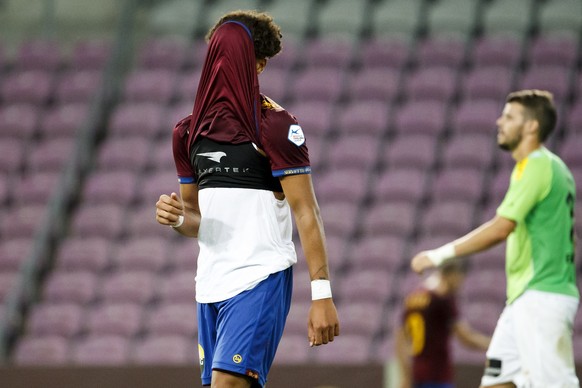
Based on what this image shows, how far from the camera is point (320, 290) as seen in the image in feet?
11.5

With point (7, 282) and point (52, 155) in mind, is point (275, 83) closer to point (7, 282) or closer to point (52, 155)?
point (52, 155)

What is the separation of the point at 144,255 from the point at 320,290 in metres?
6.99

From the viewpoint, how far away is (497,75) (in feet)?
35.5

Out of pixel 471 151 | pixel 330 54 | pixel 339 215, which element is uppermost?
pixel 330 54

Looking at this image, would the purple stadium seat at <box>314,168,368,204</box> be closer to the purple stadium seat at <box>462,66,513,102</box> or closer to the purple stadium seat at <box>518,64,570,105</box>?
the purple stadium seat at <box>462,66,513,102</box>

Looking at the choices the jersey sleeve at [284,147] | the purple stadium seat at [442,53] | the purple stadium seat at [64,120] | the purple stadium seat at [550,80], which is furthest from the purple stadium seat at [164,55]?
the jersey sleeve at [284,147]

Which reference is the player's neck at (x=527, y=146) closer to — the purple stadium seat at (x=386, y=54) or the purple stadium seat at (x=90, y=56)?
the purple stadium seat at (x=386, y=54)

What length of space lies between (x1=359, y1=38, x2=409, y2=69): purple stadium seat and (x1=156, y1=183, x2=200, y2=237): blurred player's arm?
759 centimetres

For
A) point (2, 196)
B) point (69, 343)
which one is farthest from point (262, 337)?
point (2, 196)

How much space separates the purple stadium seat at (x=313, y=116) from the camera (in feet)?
35.5

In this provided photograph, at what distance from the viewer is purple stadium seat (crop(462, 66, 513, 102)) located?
10.7m

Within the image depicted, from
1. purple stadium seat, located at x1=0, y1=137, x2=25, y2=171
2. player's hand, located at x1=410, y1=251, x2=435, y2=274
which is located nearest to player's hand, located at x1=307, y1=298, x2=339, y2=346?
player's hand, located at x1=410, y1=251, x2=435, y2=274

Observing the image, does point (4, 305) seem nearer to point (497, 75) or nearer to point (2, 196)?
point (2, 196)

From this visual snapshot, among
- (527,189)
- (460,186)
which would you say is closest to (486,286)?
(460,186)
